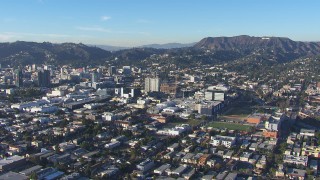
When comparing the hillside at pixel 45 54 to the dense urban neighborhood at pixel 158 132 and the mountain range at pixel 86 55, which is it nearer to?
the mountain range at pixel 86 55

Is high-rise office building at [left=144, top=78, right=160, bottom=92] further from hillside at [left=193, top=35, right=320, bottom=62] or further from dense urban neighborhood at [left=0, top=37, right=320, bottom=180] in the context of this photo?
hillside at [left=193, top=35, right=320, bottom=62]

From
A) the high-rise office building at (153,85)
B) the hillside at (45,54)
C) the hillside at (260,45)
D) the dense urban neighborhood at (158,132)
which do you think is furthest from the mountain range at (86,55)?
the high-rise office building at (153,85)

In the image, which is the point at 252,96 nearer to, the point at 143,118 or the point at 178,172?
the point at 143,118

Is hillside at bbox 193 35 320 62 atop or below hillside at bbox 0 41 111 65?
atop

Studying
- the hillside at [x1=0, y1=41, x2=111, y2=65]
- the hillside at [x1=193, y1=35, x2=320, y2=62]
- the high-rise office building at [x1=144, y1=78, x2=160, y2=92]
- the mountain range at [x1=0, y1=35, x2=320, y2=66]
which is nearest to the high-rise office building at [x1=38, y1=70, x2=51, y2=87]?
the high-rise office building at [x1=144, y1=78, x2=160, y2=92]

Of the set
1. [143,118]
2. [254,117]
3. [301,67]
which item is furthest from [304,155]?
[301,67]

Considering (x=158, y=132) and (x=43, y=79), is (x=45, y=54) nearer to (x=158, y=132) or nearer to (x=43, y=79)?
(x=43, y=79)

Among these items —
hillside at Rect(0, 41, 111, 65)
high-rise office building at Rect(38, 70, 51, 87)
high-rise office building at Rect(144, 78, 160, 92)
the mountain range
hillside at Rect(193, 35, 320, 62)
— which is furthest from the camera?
hillside at Rect(193, 35, 320, 62)

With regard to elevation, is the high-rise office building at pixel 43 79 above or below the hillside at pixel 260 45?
below
